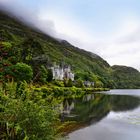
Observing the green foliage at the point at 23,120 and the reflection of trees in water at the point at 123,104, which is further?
the reflection of trees in water at the point at 123,104

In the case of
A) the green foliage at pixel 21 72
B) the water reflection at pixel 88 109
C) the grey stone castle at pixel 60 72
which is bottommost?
the water reflection at pixel 88 109

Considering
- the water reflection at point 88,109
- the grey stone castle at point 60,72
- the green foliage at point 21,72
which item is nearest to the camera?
the water reflection at point 88,109

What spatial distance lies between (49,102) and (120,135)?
1620cm

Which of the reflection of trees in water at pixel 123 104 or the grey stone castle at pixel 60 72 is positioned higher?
the grey stone castle at pixel 60 72

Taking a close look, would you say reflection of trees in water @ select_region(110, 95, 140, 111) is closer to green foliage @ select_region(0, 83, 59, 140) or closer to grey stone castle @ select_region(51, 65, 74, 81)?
green foliage @ select_region(0, 83, 59, 140)

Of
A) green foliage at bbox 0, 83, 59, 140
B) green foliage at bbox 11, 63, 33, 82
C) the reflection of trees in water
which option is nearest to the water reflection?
the reflection of trees in water

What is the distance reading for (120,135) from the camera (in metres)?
28.4

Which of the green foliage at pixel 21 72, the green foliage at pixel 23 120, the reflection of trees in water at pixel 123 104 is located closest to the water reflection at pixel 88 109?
the reflection of trees in water at pixel 123 104

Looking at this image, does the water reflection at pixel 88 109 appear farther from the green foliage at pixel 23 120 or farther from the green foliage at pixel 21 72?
the green foliage at pixel 23 120

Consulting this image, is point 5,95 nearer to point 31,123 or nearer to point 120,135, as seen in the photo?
point 31,123

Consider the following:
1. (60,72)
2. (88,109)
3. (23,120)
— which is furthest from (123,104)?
(60,72)

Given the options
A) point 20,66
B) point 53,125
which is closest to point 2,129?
point 53,125

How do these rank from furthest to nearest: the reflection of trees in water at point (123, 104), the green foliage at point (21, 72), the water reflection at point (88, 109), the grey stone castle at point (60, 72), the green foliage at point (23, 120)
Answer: the grey stone castle at point (60, 72)
the green foliage at point (21, 72)
the reflection of trees in water at point (123, 104)
the water reflection at point (88, 109)
the green foliage at point (23, 120)

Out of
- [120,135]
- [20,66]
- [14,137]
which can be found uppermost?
[20,66]
